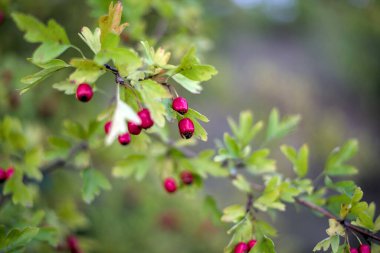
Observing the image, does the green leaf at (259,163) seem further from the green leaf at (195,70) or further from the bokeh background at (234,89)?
the green leaf at (195,70)

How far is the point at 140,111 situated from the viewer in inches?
44.2

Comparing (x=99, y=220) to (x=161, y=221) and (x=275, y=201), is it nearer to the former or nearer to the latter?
(x=161, y=221)

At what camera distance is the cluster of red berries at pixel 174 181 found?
1658 millimetres

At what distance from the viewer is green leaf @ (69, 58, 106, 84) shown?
1.08 meters

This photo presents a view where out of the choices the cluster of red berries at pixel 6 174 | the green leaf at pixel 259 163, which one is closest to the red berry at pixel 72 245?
the cluster of red berries at pixel 6 174

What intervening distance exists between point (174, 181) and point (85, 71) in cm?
77

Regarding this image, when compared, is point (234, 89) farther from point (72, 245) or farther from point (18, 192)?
point (18, 192)

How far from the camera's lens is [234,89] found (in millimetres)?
6184

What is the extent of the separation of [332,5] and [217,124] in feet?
9.58

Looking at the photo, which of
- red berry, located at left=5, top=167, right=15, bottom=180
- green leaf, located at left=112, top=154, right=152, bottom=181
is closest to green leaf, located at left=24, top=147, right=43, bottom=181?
red berry, located at left=5, top=167, right=15, bottom=180

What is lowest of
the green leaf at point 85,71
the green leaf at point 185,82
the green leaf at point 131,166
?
the green leaf at point 131,166

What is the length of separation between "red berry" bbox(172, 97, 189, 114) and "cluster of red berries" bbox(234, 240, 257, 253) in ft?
1.80

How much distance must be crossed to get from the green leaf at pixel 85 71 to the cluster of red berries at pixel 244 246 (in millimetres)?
787

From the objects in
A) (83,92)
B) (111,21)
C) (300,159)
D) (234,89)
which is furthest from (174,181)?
(234,89)
